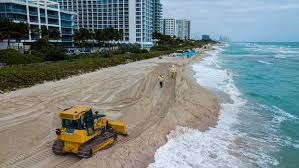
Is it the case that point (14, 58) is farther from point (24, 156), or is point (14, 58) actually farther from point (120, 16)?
point (120, 16)

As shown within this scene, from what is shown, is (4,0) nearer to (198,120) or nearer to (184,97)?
(184,97)

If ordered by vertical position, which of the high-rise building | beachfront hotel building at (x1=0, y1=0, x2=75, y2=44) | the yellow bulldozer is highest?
the high-rise building

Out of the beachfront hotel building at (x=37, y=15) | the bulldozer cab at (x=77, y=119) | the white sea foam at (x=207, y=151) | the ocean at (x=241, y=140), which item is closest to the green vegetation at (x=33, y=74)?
the bulldozer cab at (x=77, y=119)

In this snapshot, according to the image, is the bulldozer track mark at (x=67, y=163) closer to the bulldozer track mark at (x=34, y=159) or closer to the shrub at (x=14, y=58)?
the bulldozer track mark at (x=34, y=159)

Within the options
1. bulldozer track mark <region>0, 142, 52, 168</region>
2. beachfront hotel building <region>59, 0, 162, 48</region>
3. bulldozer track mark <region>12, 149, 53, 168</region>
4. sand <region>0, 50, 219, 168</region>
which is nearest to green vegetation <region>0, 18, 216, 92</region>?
sand <region>0, 50, 219, 168</region>

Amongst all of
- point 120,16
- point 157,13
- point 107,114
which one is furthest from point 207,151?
point 157,13

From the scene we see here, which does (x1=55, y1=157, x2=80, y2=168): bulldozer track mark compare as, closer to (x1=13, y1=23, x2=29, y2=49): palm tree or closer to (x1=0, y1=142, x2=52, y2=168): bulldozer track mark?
(x1=0, y1=142, x2=52, y2=168): bulldozer track mark
